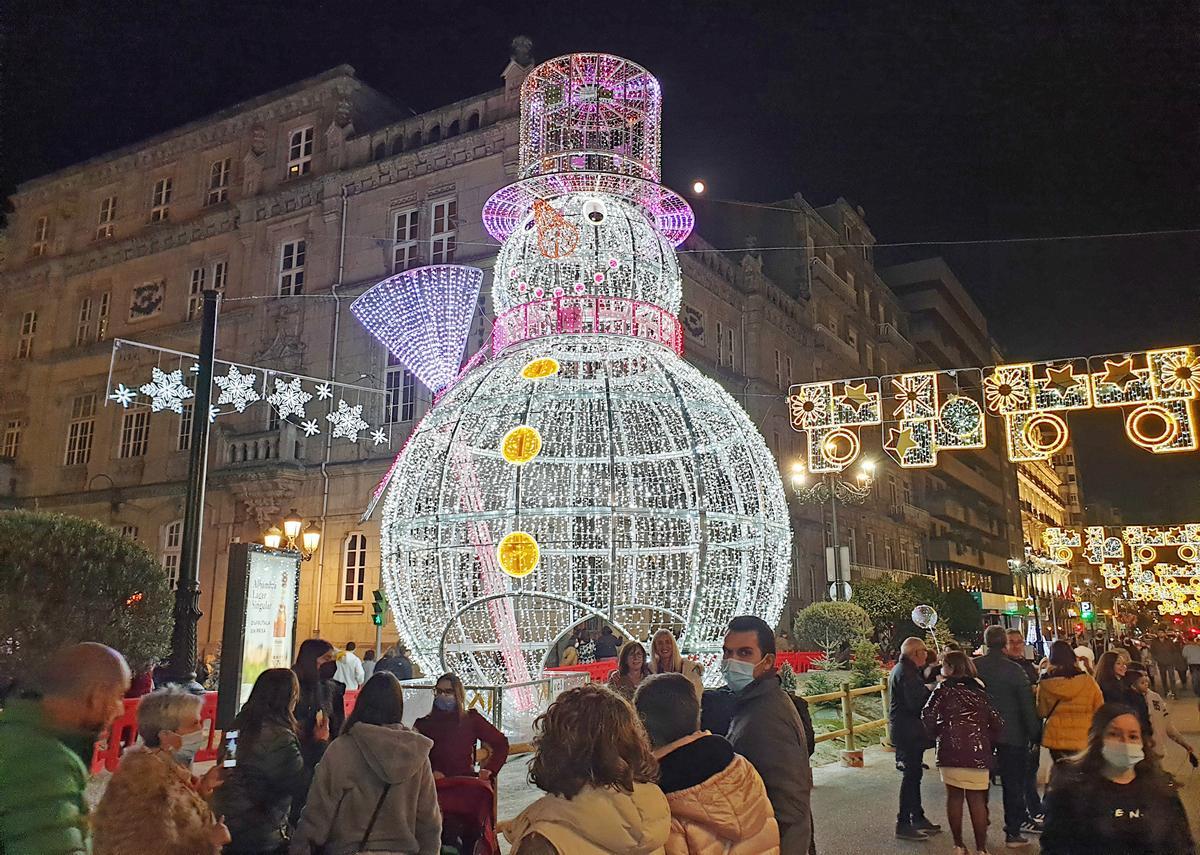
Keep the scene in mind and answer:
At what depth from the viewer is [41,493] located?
92.7ft

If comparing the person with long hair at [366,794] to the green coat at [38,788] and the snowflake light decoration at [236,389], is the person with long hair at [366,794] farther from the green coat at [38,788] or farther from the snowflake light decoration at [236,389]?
the snowflake light decoration at [236,389]

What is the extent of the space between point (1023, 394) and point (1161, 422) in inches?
78.0

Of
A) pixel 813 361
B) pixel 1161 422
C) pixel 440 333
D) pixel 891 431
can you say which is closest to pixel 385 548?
pixel 440 333

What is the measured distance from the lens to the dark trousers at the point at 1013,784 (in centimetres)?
686

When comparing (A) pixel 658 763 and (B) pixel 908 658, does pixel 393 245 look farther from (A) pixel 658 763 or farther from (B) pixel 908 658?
(A) pixel 658 763

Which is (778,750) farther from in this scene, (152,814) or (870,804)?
(870,804)

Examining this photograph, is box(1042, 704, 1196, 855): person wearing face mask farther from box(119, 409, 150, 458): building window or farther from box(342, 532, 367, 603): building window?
box(119, 409, 150, 458): building window

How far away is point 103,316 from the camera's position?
29312 mm

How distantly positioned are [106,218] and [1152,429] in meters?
32.5

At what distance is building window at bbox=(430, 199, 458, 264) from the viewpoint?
22.5 m

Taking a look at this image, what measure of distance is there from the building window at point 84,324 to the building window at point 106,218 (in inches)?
97.3

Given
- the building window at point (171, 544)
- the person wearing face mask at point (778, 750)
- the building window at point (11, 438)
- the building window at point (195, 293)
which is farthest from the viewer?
the building window at point (11, 438)

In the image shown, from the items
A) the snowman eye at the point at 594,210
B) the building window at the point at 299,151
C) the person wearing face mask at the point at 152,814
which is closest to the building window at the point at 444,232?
the building window at the point at 299,151

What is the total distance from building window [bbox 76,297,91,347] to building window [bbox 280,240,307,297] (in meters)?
8.93
